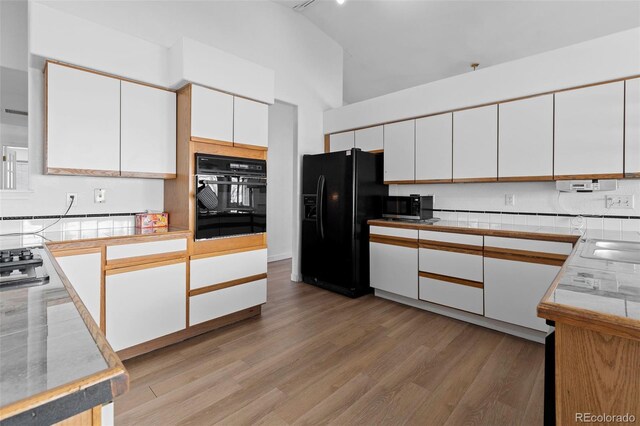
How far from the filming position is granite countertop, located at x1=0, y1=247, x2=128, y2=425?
1.52 ft

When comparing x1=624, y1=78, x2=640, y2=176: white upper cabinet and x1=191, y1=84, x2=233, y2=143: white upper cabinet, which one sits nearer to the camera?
x1=624, y1=78, x2=640, y2=176: white upper cabinet

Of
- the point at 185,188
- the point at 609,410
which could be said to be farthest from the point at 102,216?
the point at 609,410

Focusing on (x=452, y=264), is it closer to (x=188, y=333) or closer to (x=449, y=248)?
(x=449, y=248)

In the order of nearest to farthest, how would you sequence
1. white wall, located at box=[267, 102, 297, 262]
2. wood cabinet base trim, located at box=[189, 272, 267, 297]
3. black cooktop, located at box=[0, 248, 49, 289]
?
black cooktop, located at box=[0, 248, 49, 289] → wood cabinet base trim, located at box=[189, 272, 267, 297] → white wall, located at box=[267, 102, 297, 262]

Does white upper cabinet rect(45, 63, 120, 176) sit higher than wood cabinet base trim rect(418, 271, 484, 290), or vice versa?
white upper cabinet rect(45, 63, 120, 176)

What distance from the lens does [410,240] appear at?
339 cm

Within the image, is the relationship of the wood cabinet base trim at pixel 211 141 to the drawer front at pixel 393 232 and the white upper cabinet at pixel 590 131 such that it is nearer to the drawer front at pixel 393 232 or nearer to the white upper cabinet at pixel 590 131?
the drawer front at pixel 393 232

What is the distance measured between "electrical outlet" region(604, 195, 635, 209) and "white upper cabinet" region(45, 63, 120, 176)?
4.20 metres

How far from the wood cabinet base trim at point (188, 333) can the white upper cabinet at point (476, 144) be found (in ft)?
8.57

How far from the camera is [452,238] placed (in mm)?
3064

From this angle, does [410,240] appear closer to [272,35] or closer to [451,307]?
[451,307]

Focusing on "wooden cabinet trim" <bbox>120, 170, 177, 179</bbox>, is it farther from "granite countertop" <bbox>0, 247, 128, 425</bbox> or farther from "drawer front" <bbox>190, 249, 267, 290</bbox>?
"granite countertop" <bbox>0, 247, 128, 425</bbox>

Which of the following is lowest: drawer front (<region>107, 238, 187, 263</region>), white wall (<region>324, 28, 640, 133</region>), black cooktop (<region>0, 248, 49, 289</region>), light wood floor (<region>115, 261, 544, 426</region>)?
light wood floor (<region>115, 261, 544, 426</region>)

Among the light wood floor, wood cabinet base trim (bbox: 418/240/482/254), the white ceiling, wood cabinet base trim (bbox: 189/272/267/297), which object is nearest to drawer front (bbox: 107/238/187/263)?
wood cabinet base trim (bbox: 189/272/267/297)
